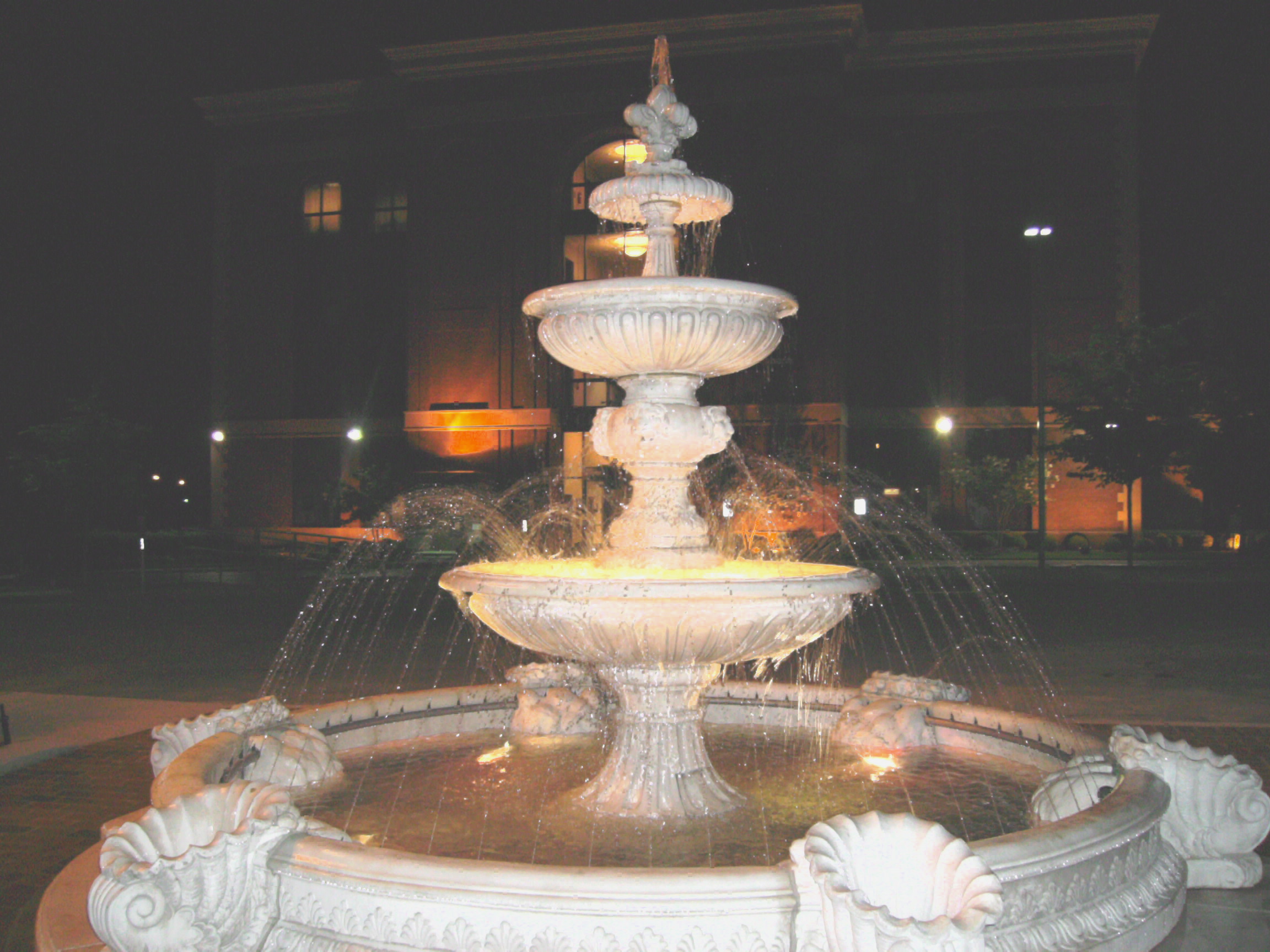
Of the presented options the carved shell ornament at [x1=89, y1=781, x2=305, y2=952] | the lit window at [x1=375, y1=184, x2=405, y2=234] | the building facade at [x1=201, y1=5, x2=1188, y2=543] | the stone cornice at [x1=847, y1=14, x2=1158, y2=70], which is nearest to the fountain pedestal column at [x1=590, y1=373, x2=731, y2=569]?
the carved shell ornament at [x1=89, y1=781, x2=305, y2=952]

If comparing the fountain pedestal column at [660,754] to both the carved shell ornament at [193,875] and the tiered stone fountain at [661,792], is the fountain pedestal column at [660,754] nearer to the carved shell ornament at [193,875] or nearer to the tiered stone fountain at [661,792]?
the tiered stone fountain at [661,792]

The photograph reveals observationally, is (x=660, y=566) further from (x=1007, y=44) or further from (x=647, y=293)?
(x=1007, y=44)

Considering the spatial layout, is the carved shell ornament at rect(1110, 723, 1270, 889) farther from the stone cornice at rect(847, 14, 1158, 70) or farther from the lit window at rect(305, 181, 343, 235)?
the lit window at rect(305, 181, 343, 235)

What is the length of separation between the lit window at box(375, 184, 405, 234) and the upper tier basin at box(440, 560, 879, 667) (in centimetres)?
3979

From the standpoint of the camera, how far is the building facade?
117 ft

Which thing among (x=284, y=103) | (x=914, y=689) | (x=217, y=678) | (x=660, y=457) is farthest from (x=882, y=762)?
(x=284, y=103)

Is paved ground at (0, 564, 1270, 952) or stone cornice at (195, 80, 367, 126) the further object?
stone cornice at (195, 80, 367, 126)

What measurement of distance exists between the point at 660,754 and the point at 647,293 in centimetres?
251

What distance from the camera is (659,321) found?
5508 mm

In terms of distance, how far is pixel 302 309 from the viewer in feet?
143

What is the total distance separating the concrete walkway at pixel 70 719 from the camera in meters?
8.30

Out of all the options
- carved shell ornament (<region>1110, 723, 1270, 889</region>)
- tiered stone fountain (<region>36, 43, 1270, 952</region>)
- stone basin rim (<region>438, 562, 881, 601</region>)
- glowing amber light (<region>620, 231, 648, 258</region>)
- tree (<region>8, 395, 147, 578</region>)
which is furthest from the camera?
tree (<region>8, 395, 147, 578</region>)

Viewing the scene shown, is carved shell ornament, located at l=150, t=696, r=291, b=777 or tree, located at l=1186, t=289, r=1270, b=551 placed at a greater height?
tree, located at l=1186, t=289, r=1270, b=551

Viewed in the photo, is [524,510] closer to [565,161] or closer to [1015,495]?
[565,161]
